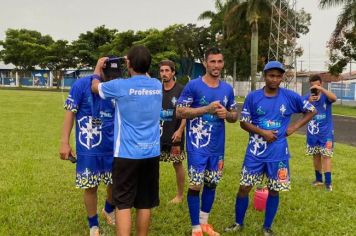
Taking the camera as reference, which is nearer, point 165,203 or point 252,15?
point 165,203

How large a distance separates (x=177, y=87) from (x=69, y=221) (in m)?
2.38

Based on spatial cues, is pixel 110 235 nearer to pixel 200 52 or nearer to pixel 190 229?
pixel 190 229

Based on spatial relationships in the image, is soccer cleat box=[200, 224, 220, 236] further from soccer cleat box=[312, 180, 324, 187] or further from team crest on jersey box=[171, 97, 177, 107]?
soccer cleat box=[312, 180, 324, 187]

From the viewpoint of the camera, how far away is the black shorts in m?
4.18

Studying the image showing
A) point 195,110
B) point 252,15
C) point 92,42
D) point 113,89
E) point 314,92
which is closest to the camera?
point 113,89

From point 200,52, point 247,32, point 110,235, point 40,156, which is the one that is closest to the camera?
point 110,235

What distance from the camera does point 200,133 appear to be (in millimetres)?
5152

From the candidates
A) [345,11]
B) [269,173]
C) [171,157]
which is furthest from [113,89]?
[345,11]

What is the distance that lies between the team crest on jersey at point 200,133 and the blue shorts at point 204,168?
0.44 feet

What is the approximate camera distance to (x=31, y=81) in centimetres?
7019

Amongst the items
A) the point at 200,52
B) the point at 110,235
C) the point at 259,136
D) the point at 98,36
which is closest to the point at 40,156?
the point at 110,235

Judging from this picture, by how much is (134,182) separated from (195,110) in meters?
1.14

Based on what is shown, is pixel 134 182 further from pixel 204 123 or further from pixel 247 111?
pixel 247 111

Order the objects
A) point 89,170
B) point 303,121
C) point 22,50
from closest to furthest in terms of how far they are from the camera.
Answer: point 89,170 → point 303,121 → point 22,50
